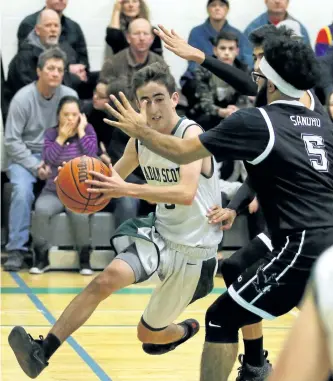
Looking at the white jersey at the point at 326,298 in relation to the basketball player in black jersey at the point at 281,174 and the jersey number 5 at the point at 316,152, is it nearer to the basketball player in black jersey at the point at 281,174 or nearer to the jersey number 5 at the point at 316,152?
the basketball player in black jersey at the point at 281,174

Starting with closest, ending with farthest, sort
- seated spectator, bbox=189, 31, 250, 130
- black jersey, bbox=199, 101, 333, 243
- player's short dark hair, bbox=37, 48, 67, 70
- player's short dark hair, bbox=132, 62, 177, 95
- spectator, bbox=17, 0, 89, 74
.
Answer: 1. black jersey, bbox=199, 101, 333, 243
2. player's short dark hair, bbox=132, 62, 177, 95
3. player's short dark hair, bbox=37, 48, 67, 70
4. seated spectator, bbox=189, 31, 250, 130
5. spectator, bbox=17, 0, 89, 74

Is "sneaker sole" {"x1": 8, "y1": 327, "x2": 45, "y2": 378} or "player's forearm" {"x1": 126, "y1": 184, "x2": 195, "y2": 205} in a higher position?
"player's forearm" {"x1": 126, "y1": 184, "x2": 195, "y2": 205}

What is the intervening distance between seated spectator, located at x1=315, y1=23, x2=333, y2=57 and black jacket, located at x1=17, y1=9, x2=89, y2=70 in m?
2.43

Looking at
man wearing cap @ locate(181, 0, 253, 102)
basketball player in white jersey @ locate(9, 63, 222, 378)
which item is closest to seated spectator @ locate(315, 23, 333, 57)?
man wearing cap @ locate(181, 0, 253, 102)

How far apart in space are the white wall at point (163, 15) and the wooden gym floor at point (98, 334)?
9.65 feet

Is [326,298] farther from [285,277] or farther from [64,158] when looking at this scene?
[64,158]

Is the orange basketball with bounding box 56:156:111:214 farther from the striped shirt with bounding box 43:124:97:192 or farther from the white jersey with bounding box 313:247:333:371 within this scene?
the striped shirt with bounding box 43:124:97:192

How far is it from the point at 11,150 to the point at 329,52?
3342 millimetres

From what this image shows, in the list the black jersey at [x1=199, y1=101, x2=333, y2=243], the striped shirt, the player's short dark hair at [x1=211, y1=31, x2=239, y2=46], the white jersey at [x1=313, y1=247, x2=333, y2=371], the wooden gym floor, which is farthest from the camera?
the player's short dark hair at [x1=211, y1=31, x2=239, y2=46]

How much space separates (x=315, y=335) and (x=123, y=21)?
8652 millimetres

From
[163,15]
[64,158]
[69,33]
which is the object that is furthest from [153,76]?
[163,15]

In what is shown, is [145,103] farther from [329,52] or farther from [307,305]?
[329,52]

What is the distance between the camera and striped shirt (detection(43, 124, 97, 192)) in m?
9.15

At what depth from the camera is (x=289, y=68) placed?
446 centimetres
